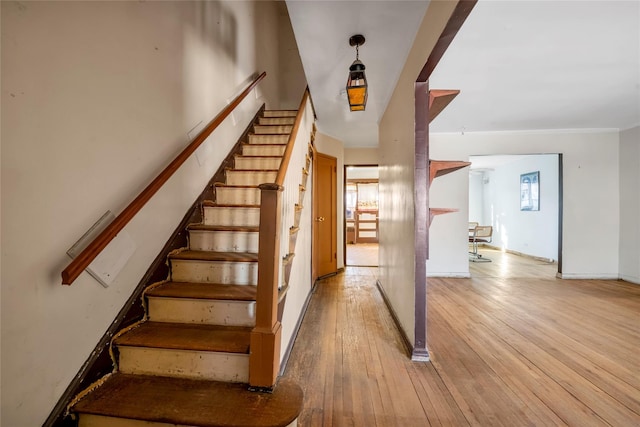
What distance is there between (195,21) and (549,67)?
3.57 metres

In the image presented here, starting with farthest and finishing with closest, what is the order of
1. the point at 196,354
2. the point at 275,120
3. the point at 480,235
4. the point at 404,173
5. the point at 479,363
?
the point at 480,235
the point at 275,120
the point at 404,173
the point at 479,363
the point at 196,354

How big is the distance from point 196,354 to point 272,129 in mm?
2963

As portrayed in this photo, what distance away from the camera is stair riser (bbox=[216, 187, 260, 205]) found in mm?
2502

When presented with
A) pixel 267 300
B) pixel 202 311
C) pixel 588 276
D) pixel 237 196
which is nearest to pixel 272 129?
pixel 237 196

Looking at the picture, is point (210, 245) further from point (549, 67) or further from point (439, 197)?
point (439, 197)

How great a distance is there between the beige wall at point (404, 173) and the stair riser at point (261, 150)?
1365mm

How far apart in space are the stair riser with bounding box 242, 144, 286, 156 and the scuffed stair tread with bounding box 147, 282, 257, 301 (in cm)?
175

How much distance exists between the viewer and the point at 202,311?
5.46 ft

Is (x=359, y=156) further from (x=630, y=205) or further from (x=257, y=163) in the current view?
(x=630, y=205)

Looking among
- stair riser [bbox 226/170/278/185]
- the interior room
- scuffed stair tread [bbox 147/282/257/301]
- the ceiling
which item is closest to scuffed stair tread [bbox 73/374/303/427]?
scuffed stair tread [bbox 147/282/257/301]

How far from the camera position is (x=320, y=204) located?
184 inches

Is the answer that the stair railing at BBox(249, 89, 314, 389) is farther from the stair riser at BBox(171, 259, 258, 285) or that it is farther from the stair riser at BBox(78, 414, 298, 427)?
the stair riser at BBox(171, 259, 258, 285)

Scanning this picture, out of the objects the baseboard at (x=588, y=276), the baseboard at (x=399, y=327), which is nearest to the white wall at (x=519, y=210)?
the baseboard at (x=588, y=276)

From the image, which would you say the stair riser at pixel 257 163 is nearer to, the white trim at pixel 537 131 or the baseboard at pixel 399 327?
the baseboard at pixel 399 327
